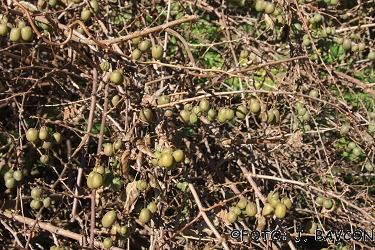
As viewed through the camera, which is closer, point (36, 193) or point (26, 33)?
point (26, 33)

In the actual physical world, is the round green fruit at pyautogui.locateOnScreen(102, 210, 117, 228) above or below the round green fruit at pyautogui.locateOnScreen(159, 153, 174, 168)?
below

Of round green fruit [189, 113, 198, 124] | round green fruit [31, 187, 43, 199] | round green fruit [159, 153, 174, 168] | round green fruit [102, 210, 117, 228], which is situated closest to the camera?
round green fruit [159, 153, 174, 168]

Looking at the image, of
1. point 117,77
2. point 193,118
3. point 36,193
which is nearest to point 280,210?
point 193,118

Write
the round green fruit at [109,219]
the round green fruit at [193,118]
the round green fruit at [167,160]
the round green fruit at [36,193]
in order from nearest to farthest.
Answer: the round green fruit at [167,160] → the round green fruit at [109,219] → the round green fruit at [193,118] → the round green fruit at [36,193]

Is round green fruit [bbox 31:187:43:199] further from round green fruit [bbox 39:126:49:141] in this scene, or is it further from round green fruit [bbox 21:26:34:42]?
round green fruit [bbox 21:26:34:42]

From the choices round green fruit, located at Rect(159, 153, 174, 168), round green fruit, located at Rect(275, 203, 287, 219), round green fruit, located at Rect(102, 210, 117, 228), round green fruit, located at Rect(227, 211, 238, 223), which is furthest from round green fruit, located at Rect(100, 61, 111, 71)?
round green fruit, located at Rect(275, 203, 287, 219)

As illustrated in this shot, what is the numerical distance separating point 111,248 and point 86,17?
109cm

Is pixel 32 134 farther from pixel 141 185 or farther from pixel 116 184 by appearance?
pixel 141 185

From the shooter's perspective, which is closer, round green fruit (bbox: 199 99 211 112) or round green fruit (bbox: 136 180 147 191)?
round green fruit (bbox: 136 180 147 191)

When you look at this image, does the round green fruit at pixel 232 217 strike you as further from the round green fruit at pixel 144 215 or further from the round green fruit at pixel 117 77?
the round green fruit at pixel 117 77

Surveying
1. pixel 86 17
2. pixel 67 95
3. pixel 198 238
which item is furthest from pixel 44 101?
pixel 198 238

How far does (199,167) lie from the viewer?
268 cm

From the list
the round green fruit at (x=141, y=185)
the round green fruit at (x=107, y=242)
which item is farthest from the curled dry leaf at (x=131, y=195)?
the round green fruit at (x=107, y=242)

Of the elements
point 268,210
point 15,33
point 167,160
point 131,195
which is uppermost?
point 15,33
